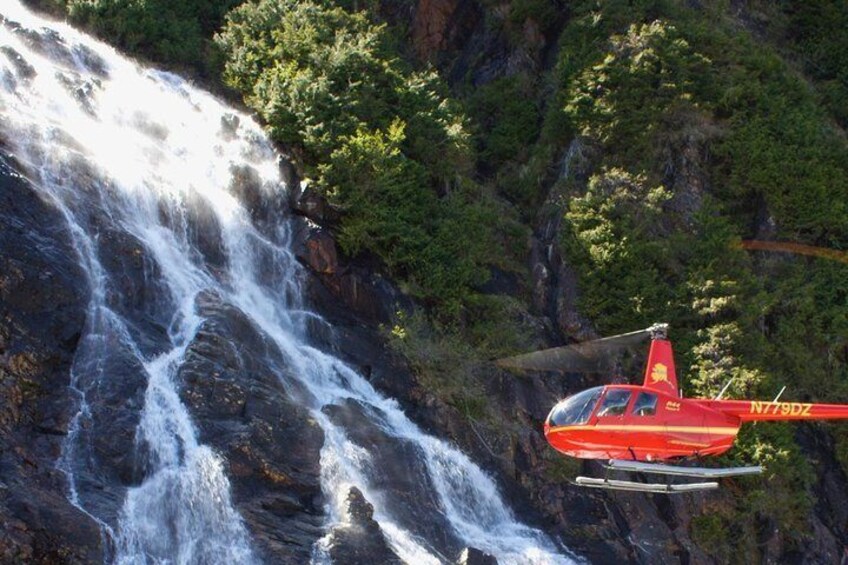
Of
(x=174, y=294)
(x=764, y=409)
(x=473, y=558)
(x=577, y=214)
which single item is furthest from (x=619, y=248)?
(x=174, y=294)

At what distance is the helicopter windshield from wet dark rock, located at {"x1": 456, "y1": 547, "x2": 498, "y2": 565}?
3071 mm

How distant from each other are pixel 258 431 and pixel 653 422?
277 inches

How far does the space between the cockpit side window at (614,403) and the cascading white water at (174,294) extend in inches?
159

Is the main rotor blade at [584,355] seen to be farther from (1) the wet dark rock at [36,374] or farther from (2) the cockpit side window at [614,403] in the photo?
(1) the wet dark rock at [36,374]

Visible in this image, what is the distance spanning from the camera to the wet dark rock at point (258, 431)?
1702 centimetres

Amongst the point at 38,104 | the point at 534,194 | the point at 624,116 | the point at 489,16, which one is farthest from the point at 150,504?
the point at 489,16

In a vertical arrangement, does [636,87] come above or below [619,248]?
above

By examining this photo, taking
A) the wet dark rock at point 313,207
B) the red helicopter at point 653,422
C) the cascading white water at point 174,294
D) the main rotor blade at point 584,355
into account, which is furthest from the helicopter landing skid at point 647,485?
the wet dark rock at point 313,207

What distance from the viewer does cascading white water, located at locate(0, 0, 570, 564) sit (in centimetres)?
1667

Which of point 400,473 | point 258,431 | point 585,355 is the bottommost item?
point 400,473

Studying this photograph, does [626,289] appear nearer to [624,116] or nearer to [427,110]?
[624,116]

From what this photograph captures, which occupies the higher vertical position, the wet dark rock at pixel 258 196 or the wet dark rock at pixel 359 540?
the wet dark rock at pixel 258 196

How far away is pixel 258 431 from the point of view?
18.3m

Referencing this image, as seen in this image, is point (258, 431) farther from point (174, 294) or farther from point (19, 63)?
point (19, 63)
